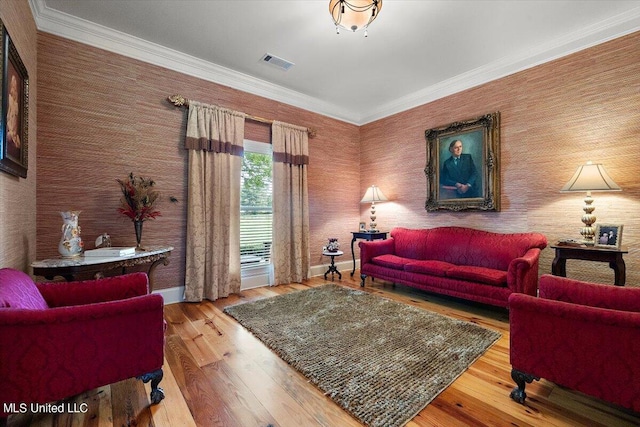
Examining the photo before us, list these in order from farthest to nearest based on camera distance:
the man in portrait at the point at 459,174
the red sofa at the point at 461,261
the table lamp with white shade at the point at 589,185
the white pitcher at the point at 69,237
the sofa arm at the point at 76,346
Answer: the man in portrait at the point at 459,174 < the red sofa at the point at 461,261 < the table lamp with white shade at the point at 589,185 < the white pitcher at the point at 69,237 < the sofa arm at the point at 76,346

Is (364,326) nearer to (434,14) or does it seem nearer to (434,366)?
(434,366)

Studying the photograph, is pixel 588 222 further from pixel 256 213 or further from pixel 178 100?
pixel 178 100

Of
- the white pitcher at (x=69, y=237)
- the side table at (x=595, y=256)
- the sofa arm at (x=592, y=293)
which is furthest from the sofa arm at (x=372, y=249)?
the white pitcher at (x=69, y=237)

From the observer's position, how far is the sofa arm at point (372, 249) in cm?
412

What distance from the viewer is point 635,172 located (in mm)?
2695

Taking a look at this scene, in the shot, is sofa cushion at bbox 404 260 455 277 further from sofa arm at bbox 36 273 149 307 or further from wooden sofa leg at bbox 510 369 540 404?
sofa arm at bbox 36 273 149 307

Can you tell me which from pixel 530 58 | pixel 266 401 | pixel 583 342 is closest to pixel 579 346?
pixel 583 342

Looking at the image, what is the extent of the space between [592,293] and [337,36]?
319cm

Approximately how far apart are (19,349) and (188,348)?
3.83 ft

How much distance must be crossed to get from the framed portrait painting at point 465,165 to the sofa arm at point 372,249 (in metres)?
0.88

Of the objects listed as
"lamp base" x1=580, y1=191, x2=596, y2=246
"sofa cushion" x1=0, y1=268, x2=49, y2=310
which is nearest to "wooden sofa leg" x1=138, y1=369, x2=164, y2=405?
"sofa cushion" x1=0, y1=268, x2=49, y2=310

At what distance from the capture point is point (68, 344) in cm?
130

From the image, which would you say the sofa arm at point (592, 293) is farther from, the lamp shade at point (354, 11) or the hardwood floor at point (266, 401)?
the lamp shade at point (354, 11)

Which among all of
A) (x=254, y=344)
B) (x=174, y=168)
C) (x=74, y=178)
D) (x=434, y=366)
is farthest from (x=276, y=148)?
(x=434, y=366)
